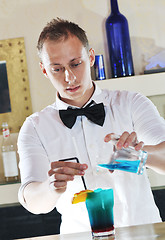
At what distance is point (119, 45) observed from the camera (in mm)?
2838

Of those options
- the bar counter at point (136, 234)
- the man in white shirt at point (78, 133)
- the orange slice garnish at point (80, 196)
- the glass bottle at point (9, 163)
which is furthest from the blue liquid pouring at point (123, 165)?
the glass bottle at point (9, 163)

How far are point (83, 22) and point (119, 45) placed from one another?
12.6 inches

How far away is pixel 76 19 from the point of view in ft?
9.70

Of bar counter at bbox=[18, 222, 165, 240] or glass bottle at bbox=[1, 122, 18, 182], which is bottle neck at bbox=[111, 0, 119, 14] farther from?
bar counter at bbox=[18, 222, 165, 240]

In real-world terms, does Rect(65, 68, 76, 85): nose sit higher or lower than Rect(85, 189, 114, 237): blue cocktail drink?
higher

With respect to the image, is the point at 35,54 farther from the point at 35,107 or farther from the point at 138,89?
the point at 138,89

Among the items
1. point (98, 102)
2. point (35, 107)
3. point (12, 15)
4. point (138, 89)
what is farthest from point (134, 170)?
point (12, 15)

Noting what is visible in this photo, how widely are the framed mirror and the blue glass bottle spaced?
0.63 m

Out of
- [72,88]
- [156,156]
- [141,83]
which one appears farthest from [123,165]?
[141,83]

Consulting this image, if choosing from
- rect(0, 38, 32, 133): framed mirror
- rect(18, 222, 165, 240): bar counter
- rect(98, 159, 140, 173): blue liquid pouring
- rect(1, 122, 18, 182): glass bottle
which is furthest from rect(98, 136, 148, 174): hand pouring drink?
rect(0, 38, 32, 133): framed mirror

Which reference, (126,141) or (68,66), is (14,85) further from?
(126,141)

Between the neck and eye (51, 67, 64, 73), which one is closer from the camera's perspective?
eye (51, 67, 64, 73)

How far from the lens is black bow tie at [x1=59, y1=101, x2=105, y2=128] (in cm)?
200

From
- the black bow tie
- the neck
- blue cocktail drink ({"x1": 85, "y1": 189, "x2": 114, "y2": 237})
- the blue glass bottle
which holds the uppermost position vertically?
the blue glass bottle
